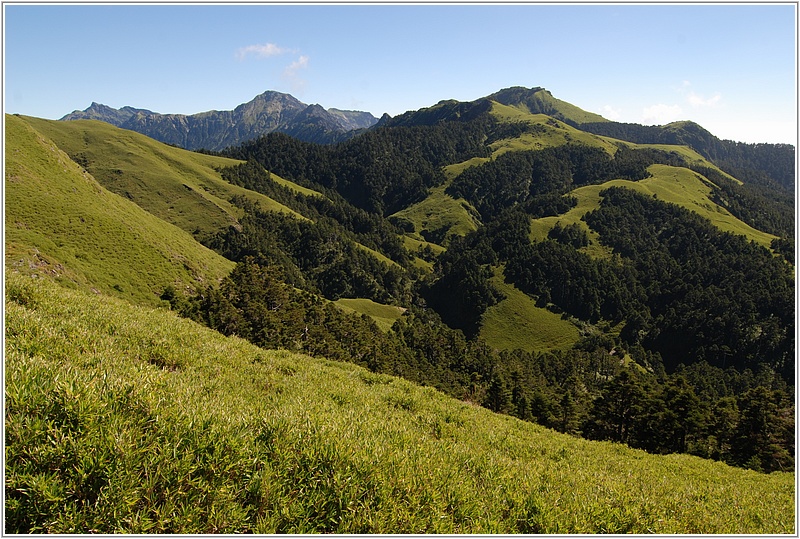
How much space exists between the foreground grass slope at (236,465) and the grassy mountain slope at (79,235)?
6054 cm

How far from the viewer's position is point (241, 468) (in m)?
5.67

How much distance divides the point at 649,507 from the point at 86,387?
1086 cm

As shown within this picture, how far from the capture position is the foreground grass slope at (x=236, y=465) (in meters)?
4.75

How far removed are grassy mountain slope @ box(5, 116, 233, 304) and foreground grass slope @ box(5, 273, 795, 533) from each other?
199 feet

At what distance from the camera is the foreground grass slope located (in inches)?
187

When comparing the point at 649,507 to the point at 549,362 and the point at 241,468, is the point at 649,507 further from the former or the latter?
the point at 549,362

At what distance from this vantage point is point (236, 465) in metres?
5.59

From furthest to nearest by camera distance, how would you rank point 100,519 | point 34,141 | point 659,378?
point 659,378 → point 34,141 → point 100,519

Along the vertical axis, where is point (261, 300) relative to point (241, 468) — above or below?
below

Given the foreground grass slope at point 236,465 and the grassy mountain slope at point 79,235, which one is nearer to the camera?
the foreground grass slope at point 236,465

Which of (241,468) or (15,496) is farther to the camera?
(241,468)

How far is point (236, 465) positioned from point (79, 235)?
3542 inches

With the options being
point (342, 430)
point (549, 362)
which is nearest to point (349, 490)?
point (342, 430)

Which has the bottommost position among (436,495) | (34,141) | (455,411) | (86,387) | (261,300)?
(261,300)
